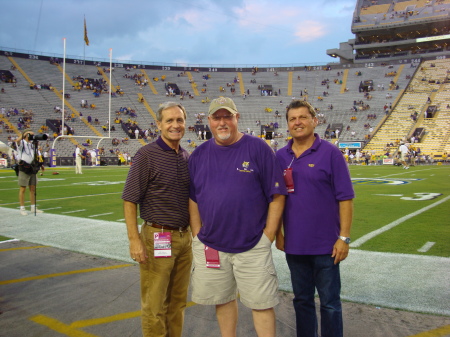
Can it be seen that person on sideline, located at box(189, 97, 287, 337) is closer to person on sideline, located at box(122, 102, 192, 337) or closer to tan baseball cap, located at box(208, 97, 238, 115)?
tan baseball cap, located at box(208, 97, 238, 115)

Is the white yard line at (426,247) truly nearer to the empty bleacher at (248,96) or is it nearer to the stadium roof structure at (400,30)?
the empty bleacher at (248,96)

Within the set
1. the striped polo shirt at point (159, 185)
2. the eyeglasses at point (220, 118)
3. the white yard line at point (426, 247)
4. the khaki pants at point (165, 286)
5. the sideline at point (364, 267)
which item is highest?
the eyeglasses at point (220, 118)

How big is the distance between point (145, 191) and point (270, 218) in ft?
2.96

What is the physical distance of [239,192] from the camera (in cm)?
241

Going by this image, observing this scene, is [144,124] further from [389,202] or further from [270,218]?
[270,218]

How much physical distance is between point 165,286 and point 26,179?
6.65 meters

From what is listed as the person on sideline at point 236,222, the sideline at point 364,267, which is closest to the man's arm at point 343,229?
the person on sideline at point 236,222

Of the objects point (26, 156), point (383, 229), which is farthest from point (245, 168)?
point (26, 156)

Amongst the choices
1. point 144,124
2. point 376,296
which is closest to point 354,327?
point 376,296

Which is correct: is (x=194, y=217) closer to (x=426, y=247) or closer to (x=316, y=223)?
(x=316, y=223)

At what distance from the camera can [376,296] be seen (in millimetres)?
3455

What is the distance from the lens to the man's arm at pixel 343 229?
2.44m

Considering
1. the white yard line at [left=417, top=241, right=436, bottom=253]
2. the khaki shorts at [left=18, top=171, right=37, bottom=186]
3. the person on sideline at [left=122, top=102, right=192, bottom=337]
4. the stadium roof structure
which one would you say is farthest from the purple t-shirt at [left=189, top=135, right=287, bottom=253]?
the stadium roof structure

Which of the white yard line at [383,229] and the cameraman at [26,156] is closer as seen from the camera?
the white yard line at [383,229]
